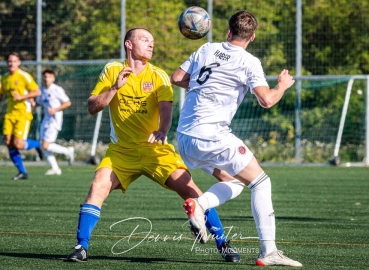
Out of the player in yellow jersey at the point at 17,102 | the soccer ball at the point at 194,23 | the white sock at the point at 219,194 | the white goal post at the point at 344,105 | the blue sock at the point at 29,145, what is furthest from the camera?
the white goal post at the point at 344,105

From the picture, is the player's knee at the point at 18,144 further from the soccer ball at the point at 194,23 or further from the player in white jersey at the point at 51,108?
the soccer ball at the point at 194,23

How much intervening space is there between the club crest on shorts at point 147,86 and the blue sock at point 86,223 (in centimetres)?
105

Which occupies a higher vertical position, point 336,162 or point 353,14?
point 353,14

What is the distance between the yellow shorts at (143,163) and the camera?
→ 722 centimetres

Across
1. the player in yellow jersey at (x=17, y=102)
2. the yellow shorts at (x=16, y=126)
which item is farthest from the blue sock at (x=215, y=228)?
the yellow shorts at (x=16, y=126)

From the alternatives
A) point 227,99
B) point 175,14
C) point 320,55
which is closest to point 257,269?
point 227,99

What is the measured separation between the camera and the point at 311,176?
1773 centimetres

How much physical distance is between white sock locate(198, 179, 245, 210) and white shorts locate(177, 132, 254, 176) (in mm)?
175

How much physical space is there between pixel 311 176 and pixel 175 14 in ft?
32.7

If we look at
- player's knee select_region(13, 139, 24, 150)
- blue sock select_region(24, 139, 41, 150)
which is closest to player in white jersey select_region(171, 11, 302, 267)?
player's knee select_region(13, 139, 24, 150)

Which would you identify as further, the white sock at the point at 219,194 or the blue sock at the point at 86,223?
the blue sock at the point at 86,223

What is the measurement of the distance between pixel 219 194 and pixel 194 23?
1.71m

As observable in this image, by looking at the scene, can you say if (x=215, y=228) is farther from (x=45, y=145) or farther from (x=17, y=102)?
(x=45, y=145)

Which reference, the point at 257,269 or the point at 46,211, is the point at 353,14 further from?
the point at 257,269
